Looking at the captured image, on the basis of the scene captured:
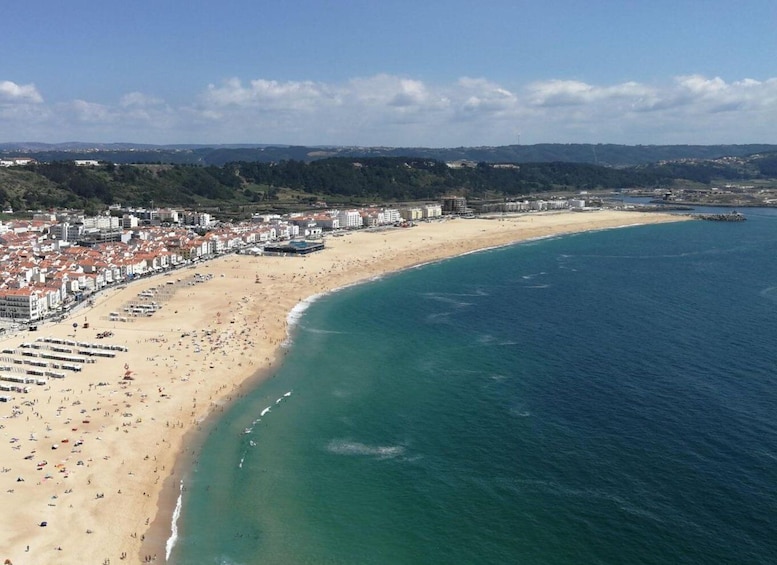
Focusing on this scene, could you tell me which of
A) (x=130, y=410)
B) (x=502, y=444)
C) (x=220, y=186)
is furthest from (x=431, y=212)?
(x=502, y=444)

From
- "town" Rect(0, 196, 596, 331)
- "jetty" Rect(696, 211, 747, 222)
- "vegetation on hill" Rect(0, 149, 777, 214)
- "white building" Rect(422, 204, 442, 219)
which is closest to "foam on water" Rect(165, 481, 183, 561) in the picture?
"town" Rect(0, 196, 596, 331)

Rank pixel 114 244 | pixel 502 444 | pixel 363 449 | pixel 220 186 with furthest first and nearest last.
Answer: pixel 220 186 < pixel 114 244 < pixel 502 444 < pixel 363 449

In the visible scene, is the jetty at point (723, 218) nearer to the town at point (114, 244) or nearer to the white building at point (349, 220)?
the town at point (114, 244)

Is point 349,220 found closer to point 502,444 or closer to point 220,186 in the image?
point 220,186

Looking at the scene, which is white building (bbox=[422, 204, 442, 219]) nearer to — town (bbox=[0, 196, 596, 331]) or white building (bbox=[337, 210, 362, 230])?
town (bbox=[0, 196, 596, 331])

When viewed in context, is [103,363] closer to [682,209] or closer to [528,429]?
[528,429]

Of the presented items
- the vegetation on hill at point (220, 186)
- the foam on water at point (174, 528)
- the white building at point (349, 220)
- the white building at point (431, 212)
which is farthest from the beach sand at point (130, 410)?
the vegetation on hill at point (220, 186)
